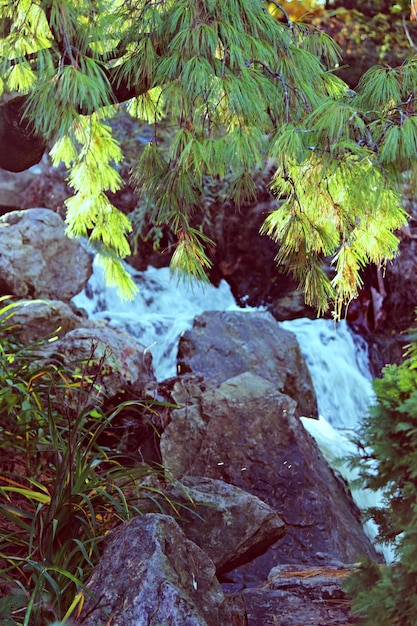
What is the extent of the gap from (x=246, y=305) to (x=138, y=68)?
542cm

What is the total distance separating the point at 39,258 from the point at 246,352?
168cm

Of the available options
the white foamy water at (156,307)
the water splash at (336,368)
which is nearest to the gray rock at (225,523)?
the white foamy water at (156,307)

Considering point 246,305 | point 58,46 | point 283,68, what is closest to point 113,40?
point 58,46

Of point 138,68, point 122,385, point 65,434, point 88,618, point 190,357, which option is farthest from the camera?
→ point 190,357

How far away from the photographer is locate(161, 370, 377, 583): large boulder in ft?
11.1

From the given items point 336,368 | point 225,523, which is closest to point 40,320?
point 225,523

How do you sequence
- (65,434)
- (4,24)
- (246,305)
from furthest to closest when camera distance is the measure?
(246,305)
(65,434)
(4,24)

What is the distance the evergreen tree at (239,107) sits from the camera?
7.55 ft

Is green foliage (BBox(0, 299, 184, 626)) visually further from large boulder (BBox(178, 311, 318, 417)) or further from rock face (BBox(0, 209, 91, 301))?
rock face (BBox(0, 209, 91, 301))

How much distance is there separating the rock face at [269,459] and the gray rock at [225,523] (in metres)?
0.59

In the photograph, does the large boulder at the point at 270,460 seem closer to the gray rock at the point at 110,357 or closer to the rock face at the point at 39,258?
the gray rock at the point at 110,357

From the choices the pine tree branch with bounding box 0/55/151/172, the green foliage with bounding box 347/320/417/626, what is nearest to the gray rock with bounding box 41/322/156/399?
the pine tree branch with bounding box 0/55/151/172

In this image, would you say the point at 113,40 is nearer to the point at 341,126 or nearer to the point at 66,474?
the point at 341,126

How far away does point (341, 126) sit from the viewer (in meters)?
2.20
